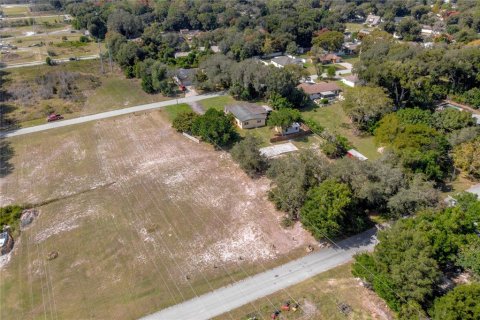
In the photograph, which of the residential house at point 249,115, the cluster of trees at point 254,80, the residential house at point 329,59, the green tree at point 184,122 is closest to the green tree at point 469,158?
the cluster of trees at point 254,80

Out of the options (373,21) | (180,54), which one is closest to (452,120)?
(180,54)

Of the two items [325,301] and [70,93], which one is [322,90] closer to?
[325,301]

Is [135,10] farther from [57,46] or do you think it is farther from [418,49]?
[418,49]

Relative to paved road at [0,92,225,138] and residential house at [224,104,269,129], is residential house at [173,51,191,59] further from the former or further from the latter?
residential house at [224,104,269,129]

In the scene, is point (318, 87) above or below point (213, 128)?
below

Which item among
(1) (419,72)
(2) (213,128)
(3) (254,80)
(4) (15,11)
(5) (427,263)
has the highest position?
(1) (419,72)

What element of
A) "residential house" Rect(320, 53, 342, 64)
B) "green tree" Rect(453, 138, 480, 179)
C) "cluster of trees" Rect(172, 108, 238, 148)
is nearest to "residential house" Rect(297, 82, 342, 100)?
"cluster of trees" Rect(172, 108, 238, 148)
